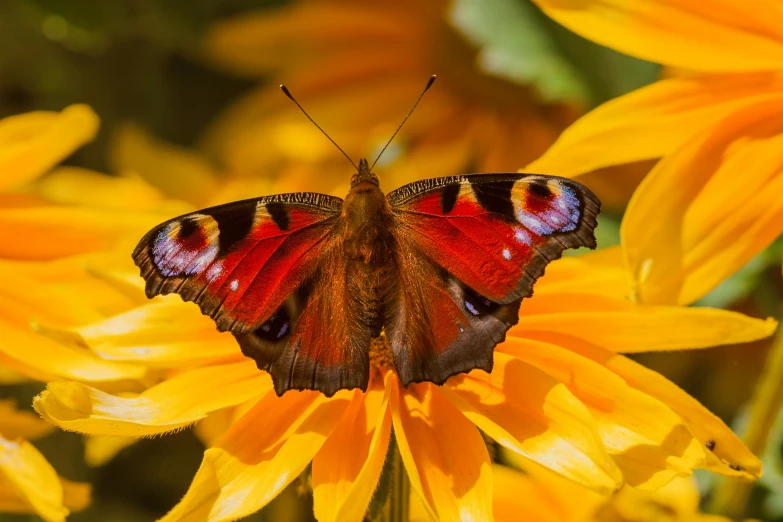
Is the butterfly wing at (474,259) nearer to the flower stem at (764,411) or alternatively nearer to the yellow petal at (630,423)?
the yellow petal at (630,423)

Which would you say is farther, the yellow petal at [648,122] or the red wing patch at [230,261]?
the yellow petal at [648,122]

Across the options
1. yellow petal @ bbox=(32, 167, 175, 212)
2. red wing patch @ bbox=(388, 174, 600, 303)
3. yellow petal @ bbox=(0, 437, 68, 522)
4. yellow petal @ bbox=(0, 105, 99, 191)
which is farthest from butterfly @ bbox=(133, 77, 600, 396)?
yellow petal @ bbox=(32, 167, 175, 212)

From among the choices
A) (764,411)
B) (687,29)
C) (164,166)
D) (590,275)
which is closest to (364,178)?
(590,275)

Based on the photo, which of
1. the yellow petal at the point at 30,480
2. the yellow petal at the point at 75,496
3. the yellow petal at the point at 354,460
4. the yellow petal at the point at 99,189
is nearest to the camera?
the yellow petal at the point at 354,460

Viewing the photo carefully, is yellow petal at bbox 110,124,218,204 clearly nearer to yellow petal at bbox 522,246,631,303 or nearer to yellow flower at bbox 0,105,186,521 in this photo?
yellow flower at bbox 0,105,186,521

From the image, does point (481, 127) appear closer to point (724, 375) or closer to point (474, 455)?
point (724, 375)

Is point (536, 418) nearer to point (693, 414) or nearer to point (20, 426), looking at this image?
point (693, 414)

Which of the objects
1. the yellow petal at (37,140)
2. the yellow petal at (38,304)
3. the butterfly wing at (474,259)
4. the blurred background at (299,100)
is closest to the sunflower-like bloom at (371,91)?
the blurred background at (299,100)
